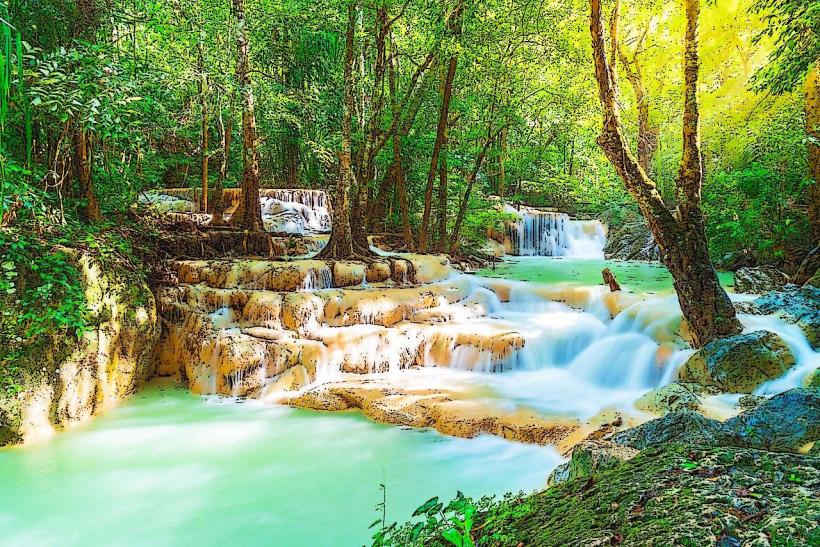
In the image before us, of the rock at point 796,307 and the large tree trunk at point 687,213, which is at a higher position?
the large tree trunk at point 687,213

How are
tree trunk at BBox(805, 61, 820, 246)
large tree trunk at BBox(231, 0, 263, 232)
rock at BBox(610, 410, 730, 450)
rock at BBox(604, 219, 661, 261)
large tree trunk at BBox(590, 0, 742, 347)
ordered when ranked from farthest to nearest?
1. rock at BBox(604, 219, 661, 261)
2. large tree trunk at BBox(231, 0, 263, 232)
3. tree trunk at BBox(805, 61, 820, 246)
4. large tree trunk at BBox(590, 0, 742, 347)
5. rock at BBox(610, 410, 730, 450)

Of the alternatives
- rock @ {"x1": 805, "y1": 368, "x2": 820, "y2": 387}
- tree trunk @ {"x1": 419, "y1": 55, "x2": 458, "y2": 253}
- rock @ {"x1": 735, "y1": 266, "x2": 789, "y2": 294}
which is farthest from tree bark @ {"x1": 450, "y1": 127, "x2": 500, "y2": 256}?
rock @ {"x1": 805, "y1": 368, "x2": 820, "y2": 387}

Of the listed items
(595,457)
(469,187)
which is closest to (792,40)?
(595,457)

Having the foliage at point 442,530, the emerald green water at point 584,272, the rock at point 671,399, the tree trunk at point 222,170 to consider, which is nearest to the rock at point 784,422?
the foliage at point 442,530

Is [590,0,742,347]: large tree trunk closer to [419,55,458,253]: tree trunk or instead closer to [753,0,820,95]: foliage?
[753,0,820,95]: foliage

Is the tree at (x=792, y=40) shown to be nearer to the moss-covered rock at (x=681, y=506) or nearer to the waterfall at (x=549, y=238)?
the moss-covered rock at (x=681, y=506)

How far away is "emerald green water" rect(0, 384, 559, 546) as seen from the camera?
3990 millimetres

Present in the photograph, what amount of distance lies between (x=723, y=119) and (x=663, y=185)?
4.58 m

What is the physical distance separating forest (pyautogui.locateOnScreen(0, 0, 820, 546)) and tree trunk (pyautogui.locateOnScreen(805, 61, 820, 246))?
0.04 meters

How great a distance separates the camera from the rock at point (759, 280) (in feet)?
28.5

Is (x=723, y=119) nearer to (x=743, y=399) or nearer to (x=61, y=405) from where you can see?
(x=743, y=399)

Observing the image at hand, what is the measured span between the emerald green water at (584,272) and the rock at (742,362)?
11.9 ft

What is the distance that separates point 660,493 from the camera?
138 centimetres

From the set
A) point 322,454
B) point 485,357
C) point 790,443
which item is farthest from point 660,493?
point 485,357
